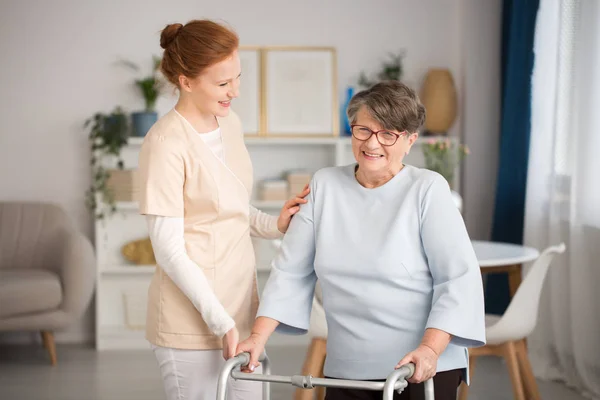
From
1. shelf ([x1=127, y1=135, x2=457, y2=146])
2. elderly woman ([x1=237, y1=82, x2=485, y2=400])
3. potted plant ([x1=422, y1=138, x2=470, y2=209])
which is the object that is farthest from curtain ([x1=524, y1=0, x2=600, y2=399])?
elderly woman ([x1=237, y1=82, x2=485, y2=400])

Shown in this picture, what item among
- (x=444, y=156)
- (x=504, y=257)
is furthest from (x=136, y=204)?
(x=504, y=257)

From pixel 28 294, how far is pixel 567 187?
2936 millimetres

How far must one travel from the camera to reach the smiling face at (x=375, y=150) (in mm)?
1856

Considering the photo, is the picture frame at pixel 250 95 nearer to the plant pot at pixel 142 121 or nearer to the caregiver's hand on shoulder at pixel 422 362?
the plant pot at pixel 142 121

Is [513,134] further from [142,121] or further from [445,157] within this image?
[142,121]

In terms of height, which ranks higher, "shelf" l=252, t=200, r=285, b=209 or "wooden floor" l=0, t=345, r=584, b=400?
"shelf" l=252, t=200, r=285, b=209

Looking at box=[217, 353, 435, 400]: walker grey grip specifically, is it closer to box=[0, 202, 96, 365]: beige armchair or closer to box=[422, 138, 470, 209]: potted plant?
box=[422, 138, 470, 209]: potted plant

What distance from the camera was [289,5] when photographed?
5.44 metres

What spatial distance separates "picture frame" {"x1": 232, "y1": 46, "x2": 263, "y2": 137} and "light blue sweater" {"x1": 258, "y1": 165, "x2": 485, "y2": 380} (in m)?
3.41

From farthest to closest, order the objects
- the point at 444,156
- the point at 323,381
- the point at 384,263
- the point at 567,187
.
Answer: the point at 444,156
the point at 567,187
the point at 384,263
the point at 323,381

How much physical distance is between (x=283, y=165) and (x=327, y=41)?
0.86 metres

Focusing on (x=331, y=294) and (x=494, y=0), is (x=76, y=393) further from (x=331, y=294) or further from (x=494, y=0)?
(x=494, y=0)

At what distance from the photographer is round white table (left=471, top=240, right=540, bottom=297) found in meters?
3.50

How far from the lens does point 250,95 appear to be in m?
5.34
